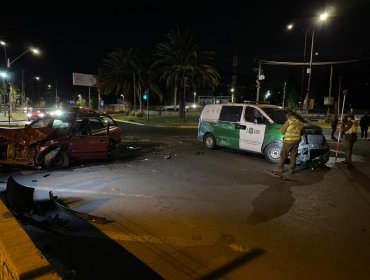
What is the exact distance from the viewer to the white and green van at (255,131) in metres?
10.5

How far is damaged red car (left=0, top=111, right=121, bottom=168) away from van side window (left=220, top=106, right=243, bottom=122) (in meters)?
4.48

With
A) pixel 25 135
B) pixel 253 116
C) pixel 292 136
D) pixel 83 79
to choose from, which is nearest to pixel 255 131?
pixel 253 116

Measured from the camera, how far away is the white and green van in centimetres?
1050

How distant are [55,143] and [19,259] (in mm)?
7811

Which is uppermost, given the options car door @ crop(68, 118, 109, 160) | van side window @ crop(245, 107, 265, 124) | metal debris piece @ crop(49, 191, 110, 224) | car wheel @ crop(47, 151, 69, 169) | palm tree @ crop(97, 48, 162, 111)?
palm tree @ crop(97, 48, 162, 111)

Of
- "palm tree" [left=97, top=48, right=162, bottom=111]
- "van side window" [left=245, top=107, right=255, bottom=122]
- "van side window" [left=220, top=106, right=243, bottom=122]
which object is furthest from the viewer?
"palm tree" [left=97, top=48, right=162, bottom=111]

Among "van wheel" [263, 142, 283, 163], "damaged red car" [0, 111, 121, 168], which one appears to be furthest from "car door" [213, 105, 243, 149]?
"damaged red car" [0, 111, 121, 168]

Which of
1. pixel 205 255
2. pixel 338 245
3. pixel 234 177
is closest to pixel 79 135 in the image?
pixel 234 177

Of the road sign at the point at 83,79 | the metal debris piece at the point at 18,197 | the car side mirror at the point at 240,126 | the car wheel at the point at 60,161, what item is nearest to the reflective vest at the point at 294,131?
the car side mirror at the point at 240,126

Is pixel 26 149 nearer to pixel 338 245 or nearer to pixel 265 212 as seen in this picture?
pixel 265 212

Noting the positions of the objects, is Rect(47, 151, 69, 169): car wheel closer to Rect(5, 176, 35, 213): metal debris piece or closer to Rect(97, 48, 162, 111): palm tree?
Rect(5, 176, 35, 213): metal debris piece

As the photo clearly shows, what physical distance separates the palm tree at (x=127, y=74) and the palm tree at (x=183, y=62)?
520cm

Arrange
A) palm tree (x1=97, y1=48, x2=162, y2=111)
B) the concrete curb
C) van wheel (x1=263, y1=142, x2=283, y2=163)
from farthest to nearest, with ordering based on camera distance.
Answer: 1. palm tree (x1=97, y1=48, x2=162, y2=111)
2. van wheel (x1=263, y1=142, x2=283, y2=163)
3. the concrete curb

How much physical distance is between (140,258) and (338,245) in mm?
2761
